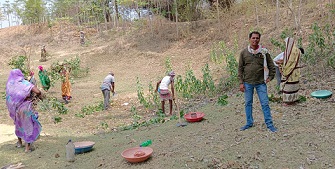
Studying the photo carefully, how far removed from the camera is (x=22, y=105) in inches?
189

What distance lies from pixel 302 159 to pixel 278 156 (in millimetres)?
245

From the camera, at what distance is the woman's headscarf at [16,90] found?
15.7 feet

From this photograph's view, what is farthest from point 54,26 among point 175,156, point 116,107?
point 175,156

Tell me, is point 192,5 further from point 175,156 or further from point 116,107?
point 175,156

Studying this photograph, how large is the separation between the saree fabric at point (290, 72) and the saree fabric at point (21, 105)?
14.1 ft

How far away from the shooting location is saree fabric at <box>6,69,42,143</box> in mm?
4785

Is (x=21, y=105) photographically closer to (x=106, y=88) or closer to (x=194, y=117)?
(x=194, y=117)

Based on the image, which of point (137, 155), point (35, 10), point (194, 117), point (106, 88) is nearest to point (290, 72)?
point (194, 117)

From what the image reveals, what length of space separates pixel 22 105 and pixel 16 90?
264 millimetres

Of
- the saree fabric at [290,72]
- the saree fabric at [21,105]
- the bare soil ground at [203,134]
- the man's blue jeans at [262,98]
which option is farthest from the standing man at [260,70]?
the saree fabric at [21,105]

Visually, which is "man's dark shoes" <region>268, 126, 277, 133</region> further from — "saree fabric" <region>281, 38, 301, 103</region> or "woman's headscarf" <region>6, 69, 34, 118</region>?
"woman's headscarf" <region>6, 69, 34, 118</region>

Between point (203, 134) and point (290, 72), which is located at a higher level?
point (290, 72)

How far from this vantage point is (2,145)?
547 cm

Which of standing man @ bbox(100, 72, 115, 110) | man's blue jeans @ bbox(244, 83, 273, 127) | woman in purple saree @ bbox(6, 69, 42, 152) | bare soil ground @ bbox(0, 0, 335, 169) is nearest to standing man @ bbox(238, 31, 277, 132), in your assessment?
man's blue jeans @ bbox(244, 83, 273, 127)
